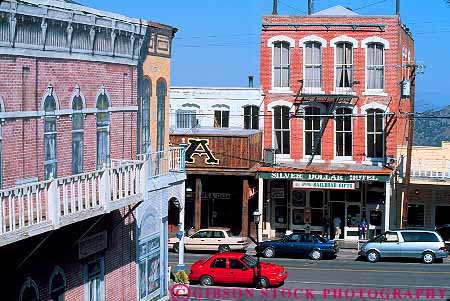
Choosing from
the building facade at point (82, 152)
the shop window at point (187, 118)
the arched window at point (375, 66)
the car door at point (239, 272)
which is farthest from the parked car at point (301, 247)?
the building facade at point (82, 152)

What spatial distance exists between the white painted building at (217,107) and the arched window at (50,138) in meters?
23.4

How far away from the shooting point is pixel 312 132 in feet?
137

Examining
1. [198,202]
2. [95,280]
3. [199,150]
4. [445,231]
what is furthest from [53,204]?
[445,231]

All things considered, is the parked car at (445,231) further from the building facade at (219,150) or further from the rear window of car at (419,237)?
the building facade at (219,150)

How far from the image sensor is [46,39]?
18625 mm

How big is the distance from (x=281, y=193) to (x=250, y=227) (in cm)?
221

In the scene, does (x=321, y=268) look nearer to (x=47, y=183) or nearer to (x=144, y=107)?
(x=144, y=107)

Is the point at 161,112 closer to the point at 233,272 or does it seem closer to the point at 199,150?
the point at 233,272

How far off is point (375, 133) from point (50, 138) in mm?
24433

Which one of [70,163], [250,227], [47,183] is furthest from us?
[250,227]

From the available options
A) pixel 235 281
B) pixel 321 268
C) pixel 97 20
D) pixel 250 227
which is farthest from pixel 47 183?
pixel 250 227

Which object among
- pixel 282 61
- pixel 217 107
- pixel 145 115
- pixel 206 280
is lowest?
pixel 206 280

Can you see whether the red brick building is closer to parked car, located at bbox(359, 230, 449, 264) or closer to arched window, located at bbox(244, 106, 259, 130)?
arched window, located at bbox(244, 106, 259, 130)

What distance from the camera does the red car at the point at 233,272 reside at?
98.3 ft
